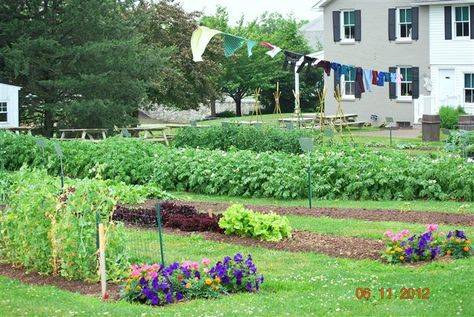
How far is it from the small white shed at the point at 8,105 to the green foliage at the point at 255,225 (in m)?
18.5

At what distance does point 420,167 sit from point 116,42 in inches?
688

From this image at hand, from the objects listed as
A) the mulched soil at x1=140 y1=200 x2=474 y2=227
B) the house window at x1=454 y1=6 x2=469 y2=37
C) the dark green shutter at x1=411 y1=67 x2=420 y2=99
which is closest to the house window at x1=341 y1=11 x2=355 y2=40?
the dark green shutter at x1=411 y1=67 x2=420 y2=99

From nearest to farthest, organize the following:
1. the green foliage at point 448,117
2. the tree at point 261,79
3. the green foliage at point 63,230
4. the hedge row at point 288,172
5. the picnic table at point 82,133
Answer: the green foliage at point 63,230, the hedge row at point 288,172, the picnic table at point 82,133, the green foliage at point 448,117, the tree at point 261,79

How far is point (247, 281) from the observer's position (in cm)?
1037

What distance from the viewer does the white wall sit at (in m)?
39.4

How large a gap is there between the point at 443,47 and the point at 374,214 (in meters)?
25.5

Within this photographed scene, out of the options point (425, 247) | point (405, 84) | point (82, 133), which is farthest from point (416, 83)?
point (425, 247)

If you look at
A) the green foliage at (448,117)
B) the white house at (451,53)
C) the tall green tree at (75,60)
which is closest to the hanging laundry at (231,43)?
the tall green tree at (75,60)

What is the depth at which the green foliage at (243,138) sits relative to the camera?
1014 inches

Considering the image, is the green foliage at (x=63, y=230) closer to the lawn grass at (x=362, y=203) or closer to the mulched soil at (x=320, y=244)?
the mulched soil at (x=320, y=244)

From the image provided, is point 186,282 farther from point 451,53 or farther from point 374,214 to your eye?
point 451,53

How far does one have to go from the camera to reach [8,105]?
31.2 meters

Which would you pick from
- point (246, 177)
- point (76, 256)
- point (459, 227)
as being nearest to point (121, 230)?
point (76, 256)

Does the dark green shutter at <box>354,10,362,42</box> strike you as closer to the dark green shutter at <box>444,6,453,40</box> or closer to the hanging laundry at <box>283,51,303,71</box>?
the dark green shutter at <box>444,6,453,40</box>
